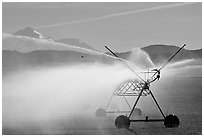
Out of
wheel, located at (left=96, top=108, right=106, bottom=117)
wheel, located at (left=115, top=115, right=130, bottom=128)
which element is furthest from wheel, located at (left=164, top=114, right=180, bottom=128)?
wheel, located at (left=96, top=108, right=106, bottom=117)

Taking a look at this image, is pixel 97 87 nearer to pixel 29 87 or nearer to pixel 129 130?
pixel 29 87

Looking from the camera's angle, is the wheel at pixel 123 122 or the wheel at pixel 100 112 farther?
the wheel at pixel 100 112

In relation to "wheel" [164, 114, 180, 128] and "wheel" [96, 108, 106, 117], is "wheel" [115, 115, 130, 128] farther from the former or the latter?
"wheel" [96, 108, 106, 117]

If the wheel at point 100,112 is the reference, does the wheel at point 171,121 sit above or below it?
below

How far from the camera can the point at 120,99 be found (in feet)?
262

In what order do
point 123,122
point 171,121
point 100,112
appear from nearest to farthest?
point 123,122 → point 171,121 → point 100,112

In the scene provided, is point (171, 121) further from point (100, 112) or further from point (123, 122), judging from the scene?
point (100, 112)

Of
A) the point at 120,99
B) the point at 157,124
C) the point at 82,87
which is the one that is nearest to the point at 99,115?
the point at 157,124

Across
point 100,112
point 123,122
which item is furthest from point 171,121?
point 100,112

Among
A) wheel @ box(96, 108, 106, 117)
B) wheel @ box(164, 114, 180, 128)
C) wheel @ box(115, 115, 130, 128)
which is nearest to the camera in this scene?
wheel @ box(115, 115, 130, 128)

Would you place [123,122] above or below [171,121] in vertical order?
below

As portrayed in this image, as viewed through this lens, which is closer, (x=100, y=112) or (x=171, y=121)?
(x=171, y=121)

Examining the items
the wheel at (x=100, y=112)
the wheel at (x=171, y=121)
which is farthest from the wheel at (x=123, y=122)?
the wheel at (x=100, y=112)

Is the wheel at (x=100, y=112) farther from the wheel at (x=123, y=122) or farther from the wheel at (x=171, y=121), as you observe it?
the wheel at (x=171, y=121)
